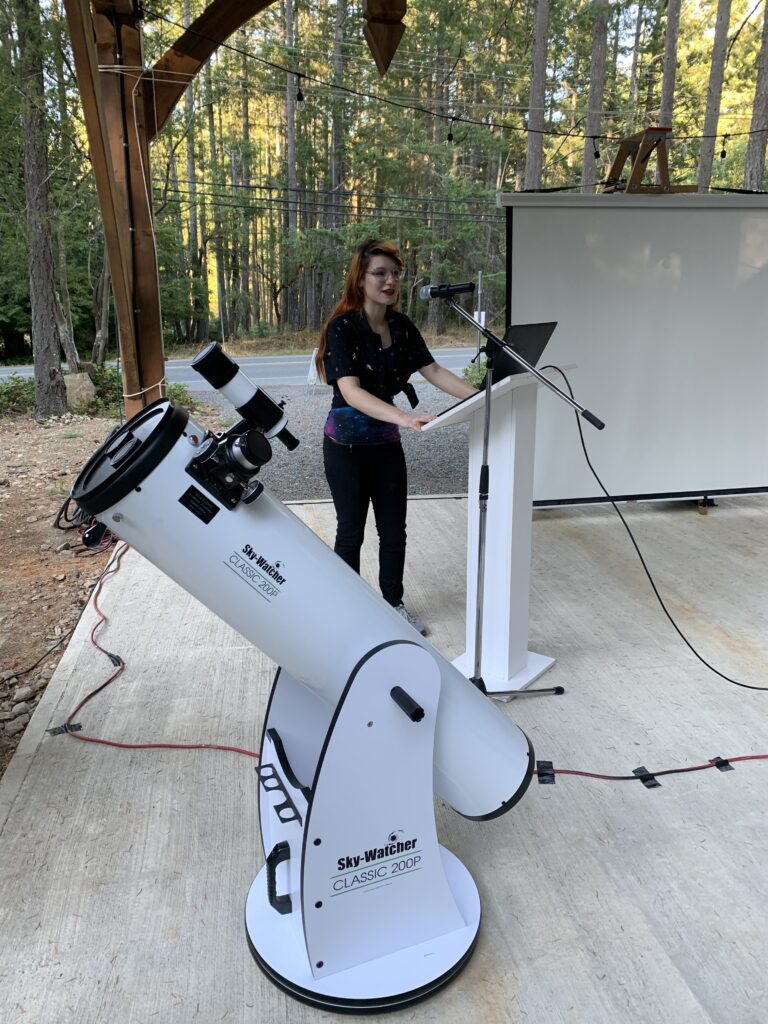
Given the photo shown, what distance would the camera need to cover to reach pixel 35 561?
3719 millimetres

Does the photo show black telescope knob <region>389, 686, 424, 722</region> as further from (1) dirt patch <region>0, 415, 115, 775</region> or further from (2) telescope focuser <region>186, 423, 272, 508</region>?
(1) dirt patch <region>0, 415, 115, 775</region>

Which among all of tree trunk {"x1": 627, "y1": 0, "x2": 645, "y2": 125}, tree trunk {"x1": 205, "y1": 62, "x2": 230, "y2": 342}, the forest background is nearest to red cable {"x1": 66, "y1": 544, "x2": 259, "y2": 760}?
the forest background

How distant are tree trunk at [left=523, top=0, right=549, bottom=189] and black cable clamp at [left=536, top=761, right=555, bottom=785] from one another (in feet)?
17.3

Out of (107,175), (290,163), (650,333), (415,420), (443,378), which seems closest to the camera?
(415,420)

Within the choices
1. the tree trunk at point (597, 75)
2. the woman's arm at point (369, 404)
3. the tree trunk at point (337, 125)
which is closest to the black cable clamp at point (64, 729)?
the woman's arm at point (369, 404)

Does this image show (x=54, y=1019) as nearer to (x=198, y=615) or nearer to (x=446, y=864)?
(x=446, y=864)

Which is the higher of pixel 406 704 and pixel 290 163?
pixel 290 163

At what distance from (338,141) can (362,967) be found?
4.65 m

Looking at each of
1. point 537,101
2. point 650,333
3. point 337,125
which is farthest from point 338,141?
point 537,101

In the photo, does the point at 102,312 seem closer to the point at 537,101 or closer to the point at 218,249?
the point at 218,249

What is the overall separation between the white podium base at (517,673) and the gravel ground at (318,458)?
1908 millimetres

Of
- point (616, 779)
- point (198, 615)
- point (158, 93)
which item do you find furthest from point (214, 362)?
point (158, 93)

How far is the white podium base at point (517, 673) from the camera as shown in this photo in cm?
232

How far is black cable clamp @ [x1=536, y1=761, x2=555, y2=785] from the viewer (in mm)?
1881
